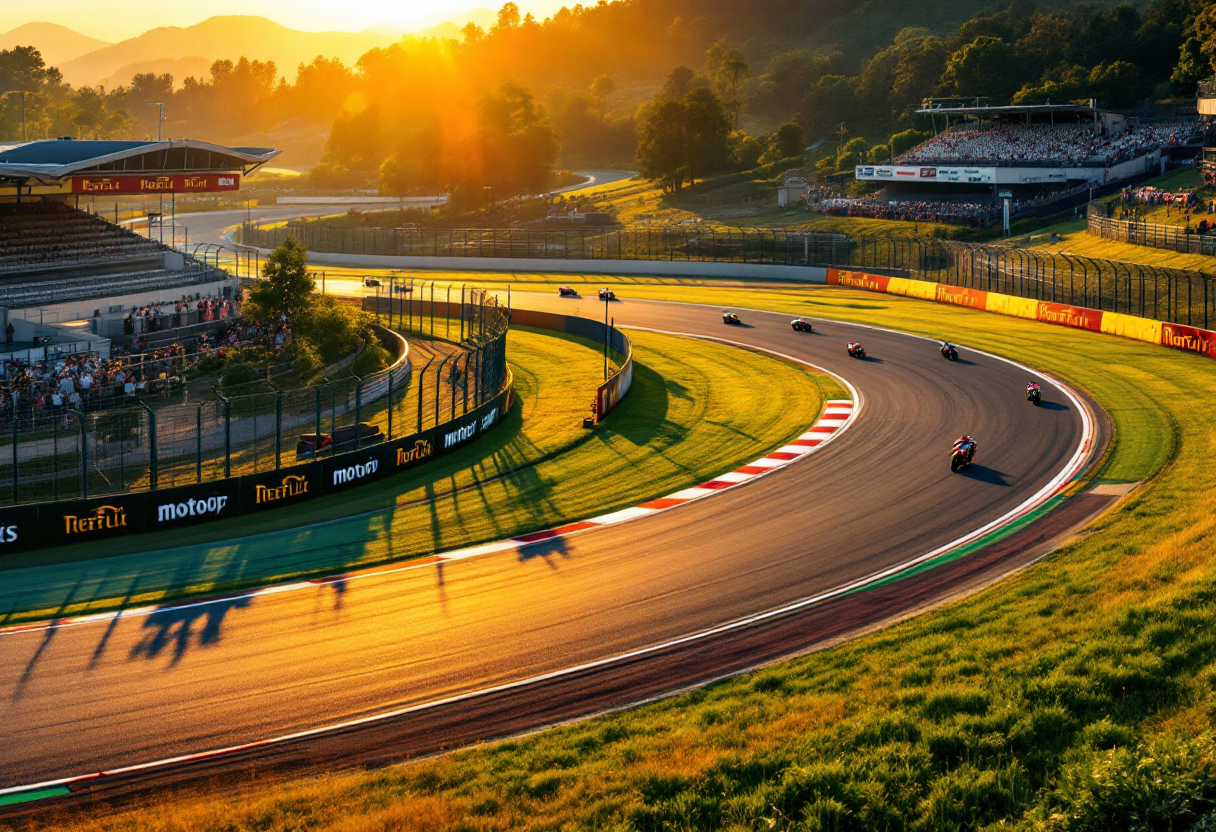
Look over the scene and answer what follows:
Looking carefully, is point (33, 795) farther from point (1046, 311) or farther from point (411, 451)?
point (1046, 311)

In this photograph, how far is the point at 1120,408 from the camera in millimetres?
34438

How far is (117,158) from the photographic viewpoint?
53.3 meters

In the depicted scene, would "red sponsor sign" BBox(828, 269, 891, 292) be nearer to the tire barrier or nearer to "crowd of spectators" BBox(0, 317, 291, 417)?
"crowd of spectators" BBox(0, 317, 291, 417)

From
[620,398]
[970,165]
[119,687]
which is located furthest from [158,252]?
[970,165]

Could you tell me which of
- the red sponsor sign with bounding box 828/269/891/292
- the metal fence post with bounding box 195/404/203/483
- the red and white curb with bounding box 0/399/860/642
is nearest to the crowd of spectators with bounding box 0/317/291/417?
the metal fence post with bounding box 195/404/203/483

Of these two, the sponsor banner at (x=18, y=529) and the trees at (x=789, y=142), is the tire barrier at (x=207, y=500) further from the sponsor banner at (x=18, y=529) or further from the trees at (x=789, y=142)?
the trees at (x=789, y=142)

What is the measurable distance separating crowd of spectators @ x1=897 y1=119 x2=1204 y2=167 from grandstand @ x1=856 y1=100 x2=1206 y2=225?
0.09 m

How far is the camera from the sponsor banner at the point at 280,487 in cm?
2675

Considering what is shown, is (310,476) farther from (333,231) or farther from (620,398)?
(333,231)

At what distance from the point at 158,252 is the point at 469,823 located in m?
55.8

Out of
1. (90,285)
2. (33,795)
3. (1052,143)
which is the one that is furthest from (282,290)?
(1052,143)

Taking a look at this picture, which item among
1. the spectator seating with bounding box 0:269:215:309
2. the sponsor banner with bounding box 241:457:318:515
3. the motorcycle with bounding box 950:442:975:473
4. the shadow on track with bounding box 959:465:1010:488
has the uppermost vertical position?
the spectator seating with bounding box 0:269:215:309

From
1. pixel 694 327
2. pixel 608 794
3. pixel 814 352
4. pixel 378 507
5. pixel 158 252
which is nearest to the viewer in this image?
pixel 608 794

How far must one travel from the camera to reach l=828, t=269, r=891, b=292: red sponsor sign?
6894 centimetres
